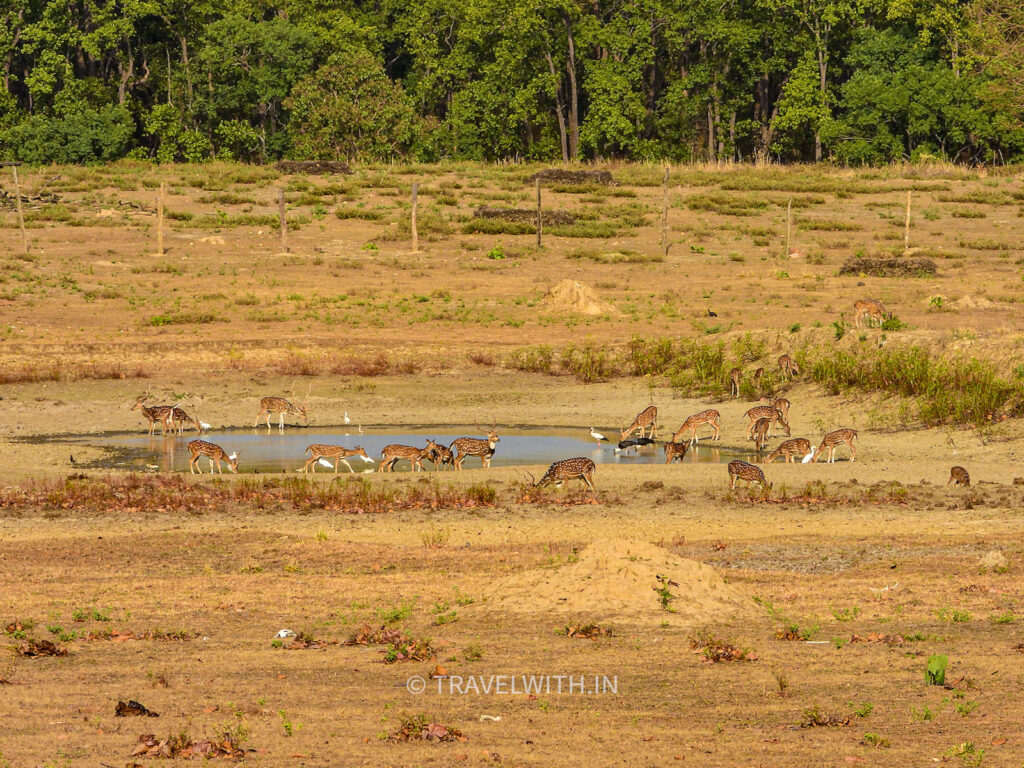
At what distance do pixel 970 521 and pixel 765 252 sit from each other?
96.4ft

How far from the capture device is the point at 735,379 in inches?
1146

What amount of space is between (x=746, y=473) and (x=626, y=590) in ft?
22.0

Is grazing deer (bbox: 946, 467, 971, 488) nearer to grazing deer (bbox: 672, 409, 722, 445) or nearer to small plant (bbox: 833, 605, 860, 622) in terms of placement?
grazing deer (bbox: 672, 409, 722, 445)

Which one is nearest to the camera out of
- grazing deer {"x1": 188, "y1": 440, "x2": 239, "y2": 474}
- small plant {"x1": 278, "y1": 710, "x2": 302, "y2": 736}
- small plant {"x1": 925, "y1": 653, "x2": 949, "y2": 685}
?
small plant {"x1": 278, "y1": 710, "x2": 302, "y2": 736}

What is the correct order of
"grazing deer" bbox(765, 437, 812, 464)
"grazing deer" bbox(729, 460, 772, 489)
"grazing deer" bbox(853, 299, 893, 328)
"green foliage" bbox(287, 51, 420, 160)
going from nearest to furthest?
"grazing deer" bbox(729, 460, 772, 489) → "grazing deer" bbox(765, 437, 812, 464) → "grazing deer" bbox(853, 299, 893, 328) → "green foliage" bbox(287, 51, 420, 160)

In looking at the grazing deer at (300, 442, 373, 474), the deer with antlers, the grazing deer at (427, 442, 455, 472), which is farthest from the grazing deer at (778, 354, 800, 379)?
the grazing deer at (300, 442, 373, 474)

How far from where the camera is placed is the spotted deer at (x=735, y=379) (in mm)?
29117

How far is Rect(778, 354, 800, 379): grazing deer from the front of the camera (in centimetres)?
2906

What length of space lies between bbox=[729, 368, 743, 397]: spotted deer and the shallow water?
3454mm

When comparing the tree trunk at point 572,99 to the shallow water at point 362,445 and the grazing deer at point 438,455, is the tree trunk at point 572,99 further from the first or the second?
the grazing deer at point 438,455

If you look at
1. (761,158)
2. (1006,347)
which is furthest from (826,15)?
(1006,347)

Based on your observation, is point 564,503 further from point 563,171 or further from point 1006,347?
point 563,171

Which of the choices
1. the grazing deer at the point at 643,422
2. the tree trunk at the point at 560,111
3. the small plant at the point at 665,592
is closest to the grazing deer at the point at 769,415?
the grazing deer at the point at 643,422

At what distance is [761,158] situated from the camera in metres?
78.1
